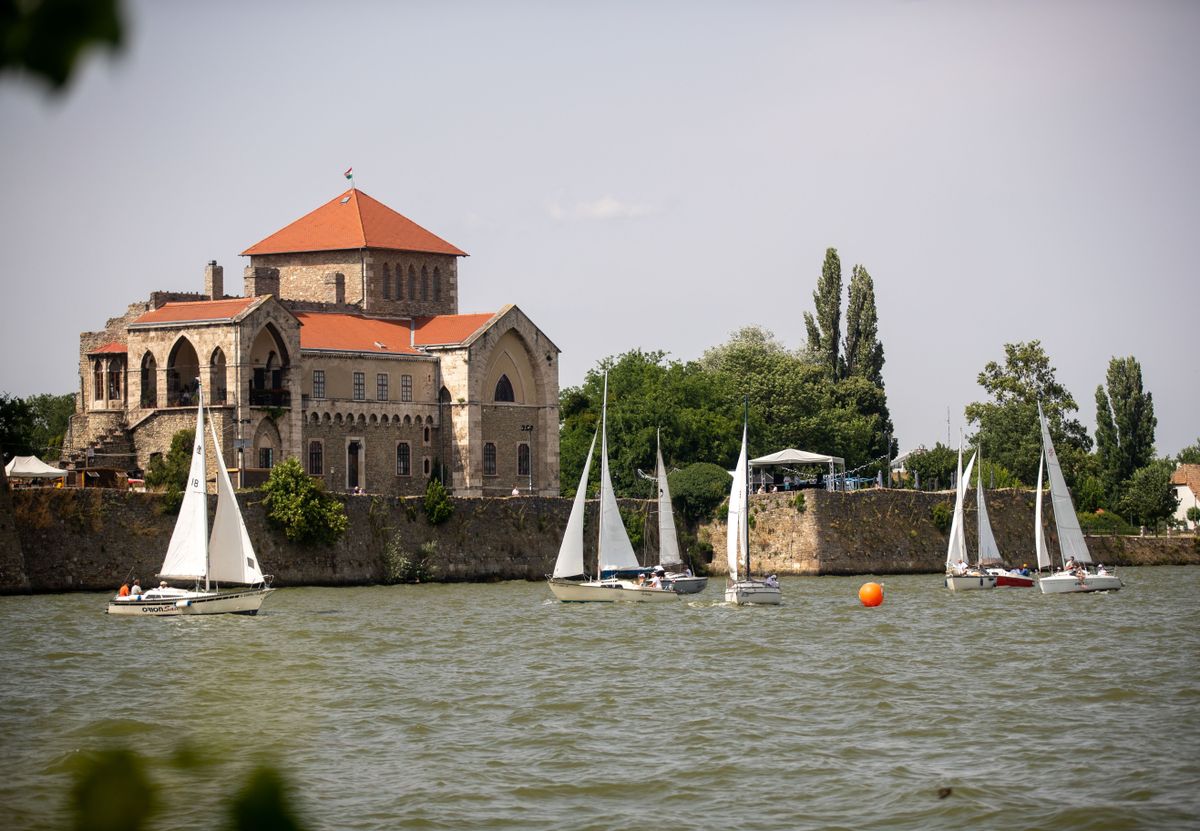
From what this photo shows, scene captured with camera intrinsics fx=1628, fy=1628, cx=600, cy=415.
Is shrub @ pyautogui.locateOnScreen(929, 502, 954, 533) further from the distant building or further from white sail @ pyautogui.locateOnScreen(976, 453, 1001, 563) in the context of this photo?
the distant building

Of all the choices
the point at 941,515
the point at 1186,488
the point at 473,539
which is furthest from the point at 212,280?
the point at 1186,488

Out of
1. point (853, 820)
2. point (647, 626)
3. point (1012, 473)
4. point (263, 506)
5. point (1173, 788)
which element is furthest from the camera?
point (1012, 473)

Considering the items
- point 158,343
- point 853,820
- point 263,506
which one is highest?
point 158,343

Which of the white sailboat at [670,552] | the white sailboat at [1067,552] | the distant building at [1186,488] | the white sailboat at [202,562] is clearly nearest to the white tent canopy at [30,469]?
the white sailboat at [202,562]

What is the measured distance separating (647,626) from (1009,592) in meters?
23.0

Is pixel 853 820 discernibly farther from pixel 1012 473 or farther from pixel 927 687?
pixel 1012 473

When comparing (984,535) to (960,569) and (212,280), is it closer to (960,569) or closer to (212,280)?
(960,569)

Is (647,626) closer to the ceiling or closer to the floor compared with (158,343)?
closer to the floor

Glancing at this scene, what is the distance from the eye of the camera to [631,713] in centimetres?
2856

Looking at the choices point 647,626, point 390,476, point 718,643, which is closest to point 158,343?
point 390,476

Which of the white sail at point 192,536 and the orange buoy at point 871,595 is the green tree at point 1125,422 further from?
the white sail at point 192,536

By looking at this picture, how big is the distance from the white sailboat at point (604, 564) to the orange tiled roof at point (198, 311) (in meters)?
20.2

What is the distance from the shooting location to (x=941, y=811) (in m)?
19.3

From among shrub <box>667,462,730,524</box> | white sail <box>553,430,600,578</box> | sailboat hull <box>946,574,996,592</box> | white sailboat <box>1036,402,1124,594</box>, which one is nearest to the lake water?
white sail <box>553,430,600,578</box>
